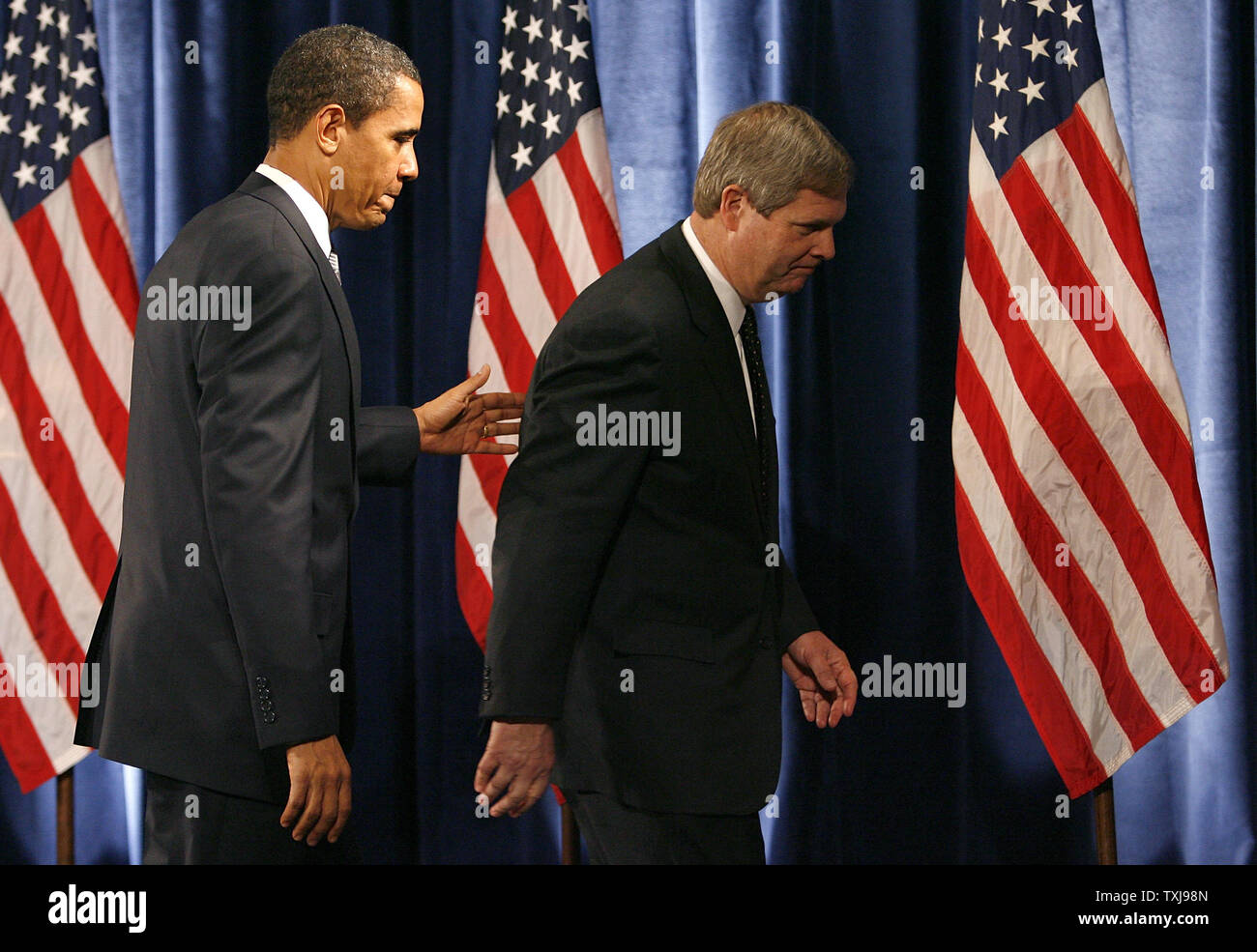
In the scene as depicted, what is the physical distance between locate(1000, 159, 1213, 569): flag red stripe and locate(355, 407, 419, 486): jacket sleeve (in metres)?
1.49

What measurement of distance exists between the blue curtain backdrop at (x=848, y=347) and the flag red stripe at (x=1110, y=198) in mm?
372

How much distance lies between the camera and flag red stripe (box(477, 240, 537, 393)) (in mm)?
2752

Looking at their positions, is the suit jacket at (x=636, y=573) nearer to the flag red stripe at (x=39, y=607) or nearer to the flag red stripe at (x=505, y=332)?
the flag red stripe at (x=505, y=332)

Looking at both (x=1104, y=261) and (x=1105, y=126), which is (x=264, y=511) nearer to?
(x=1104, y=261)

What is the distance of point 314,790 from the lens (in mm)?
1620

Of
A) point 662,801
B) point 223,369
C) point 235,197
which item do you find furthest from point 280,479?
point 662,801

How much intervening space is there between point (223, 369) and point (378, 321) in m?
1.38

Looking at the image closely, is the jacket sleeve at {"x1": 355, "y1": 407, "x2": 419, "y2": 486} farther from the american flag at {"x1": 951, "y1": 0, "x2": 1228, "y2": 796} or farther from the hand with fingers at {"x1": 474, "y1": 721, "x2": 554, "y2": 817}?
the american flag at {"x1": 951, "y1": 0, "x2": 1228, "y2": 796}

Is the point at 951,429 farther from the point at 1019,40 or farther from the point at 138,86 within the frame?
the point at 138,86

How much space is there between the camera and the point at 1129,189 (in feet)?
8.67

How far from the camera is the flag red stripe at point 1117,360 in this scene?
102 inches

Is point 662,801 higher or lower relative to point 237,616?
lower

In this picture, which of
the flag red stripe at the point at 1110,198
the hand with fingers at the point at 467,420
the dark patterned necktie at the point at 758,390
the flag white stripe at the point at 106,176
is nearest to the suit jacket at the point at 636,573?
the dark patterned necktie at the point at 758,390

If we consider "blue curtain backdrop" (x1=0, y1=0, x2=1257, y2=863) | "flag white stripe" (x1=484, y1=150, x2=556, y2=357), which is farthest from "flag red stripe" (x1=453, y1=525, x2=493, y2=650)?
"flag white stripe" (x1=484, y1=150, x2=556, y2=357)
